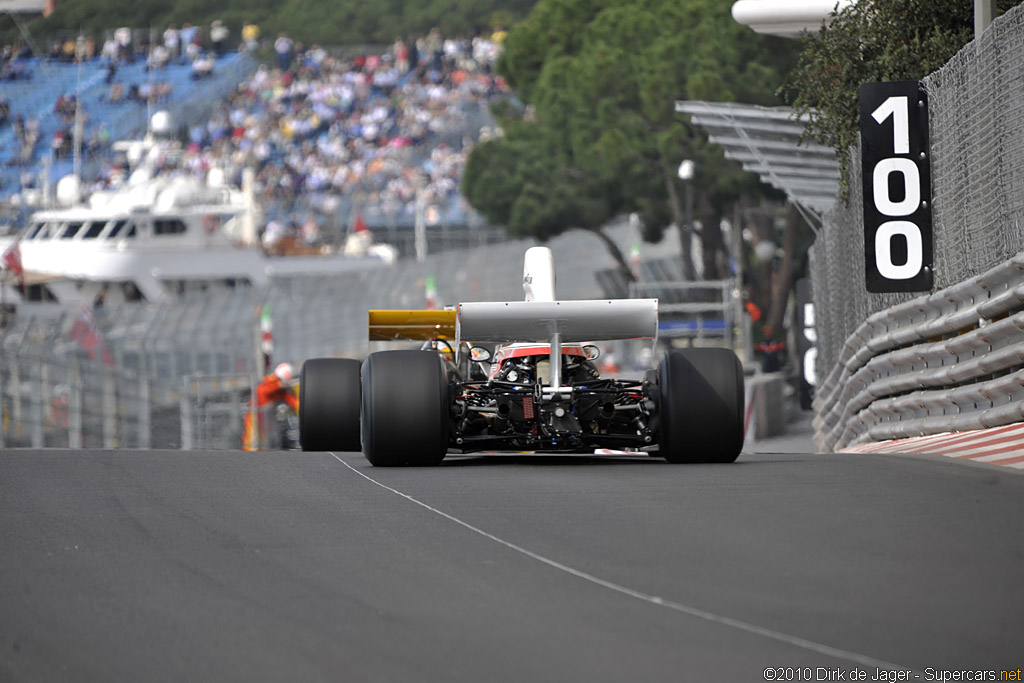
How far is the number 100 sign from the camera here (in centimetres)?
1251

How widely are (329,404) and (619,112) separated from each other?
1178 inches

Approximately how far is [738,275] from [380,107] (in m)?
38.6

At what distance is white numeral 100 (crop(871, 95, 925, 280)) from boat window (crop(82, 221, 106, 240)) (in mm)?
45034

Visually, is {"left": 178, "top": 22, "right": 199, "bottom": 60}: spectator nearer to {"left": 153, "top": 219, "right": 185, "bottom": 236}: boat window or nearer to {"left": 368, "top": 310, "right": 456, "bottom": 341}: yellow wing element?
{"left": 153, "top": 219, "right": 185, "bottom": 236}: boat window

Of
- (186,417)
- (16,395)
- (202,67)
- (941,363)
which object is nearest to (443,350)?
(941,363)

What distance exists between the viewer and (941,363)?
12.4 m

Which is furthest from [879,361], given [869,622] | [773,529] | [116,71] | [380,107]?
[116,71]

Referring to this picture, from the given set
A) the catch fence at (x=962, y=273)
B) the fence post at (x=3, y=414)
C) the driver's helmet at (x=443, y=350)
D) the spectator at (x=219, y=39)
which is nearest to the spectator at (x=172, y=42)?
the spectator at (x=219, y=39)

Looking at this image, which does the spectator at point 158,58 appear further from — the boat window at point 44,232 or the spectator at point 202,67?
the boat window at point 44,232

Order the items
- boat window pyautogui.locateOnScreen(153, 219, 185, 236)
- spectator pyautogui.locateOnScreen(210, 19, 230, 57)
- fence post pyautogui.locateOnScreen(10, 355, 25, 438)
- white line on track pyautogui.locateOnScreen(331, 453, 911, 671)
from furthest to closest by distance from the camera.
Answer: spectator pyautogui.locateOnScreen(210, 19, 230, 57)
boat window pyautogui.locateOnScreen(153, 219, 185, 236)
fence post pyautogui.locateOnScreen(10, 355, 25, 438)
white line on track pyautogui.locateOnScreen(331, 453, 911, 671)

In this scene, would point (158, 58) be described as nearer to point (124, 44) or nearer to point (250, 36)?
point (124, 44)

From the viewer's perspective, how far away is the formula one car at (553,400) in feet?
32.9

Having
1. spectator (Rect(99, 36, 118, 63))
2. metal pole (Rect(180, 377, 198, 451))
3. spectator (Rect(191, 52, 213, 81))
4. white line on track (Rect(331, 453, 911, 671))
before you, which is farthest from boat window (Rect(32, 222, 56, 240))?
white line on track (Rect(331, 453, 911, 671))

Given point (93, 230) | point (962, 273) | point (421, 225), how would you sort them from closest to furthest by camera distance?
point (962, 273) < point (93, 230) < point (421, 225)
